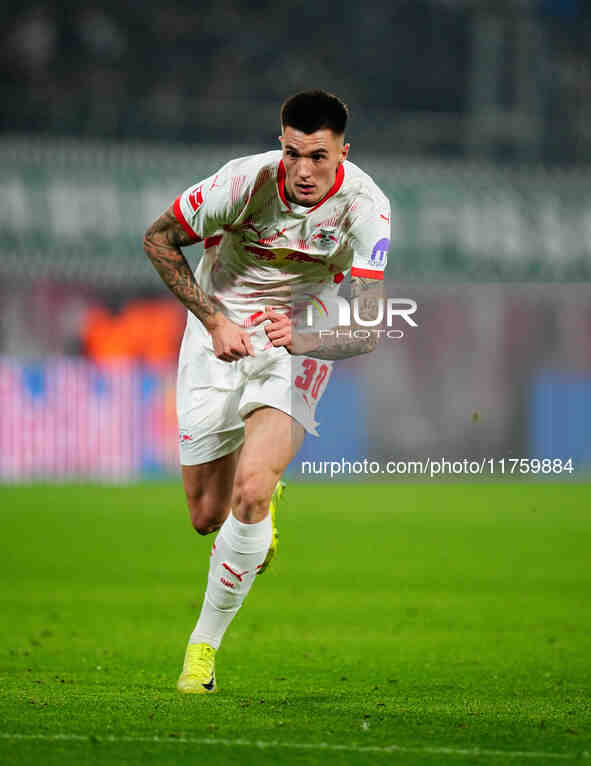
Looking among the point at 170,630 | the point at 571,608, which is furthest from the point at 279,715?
the point at 571,608

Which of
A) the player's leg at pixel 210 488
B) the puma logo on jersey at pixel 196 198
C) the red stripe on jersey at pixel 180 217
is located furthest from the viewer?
the player's leg at pixel 210 488

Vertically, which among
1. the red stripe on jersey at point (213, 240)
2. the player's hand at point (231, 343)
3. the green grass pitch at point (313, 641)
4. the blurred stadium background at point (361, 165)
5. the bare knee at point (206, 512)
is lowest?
the green grass pitch at point (313, 641)

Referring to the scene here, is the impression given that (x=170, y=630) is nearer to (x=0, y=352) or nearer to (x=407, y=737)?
(x=407, y=737)

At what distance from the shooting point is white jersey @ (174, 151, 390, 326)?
547cm

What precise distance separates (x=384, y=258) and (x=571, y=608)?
3.89 m

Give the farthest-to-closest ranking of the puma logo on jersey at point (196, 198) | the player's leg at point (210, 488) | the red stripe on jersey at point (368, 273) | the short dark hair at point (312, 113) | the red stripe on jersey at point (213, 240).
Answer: the player's leg at point (210, 488) → the red stripe on jersey at point (213, 240) → the puma logo on jersey at point (196, 198) → the red stripe on jersey at point (368, 273) → the short dark hair at point (312, 113)

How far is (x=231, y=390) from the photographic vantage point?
604 cm

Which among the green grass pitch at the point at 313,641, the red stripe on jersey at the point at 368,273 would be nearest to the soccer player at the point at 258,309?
the red stripe on jersey at the point at 368,273

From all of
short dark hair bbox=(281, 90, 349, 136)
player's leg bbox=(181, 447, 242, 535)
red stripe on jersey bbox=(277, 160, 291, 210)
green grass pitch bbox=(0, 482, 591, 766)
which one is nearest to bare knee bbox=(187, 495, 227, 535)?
player's leg bbox=(181, 447, 242, 535)

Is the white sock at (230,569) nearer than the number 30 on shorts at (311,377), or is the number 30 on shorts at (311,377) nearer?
the white sock at (230,569)

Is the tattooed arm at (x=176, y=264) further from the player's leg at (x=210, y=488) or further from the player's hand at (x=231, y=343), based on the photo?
the player's leg at (x=210, y=488)

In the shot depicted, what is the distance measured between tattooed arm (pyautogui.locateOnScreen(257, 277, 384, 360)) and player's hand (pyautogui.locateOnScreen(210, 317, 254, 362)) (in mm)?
99

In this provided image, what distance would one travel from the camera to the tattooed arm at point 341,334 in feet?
17.4

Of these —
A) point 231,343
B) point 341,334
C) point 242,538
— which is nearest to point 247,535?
point 242,538
